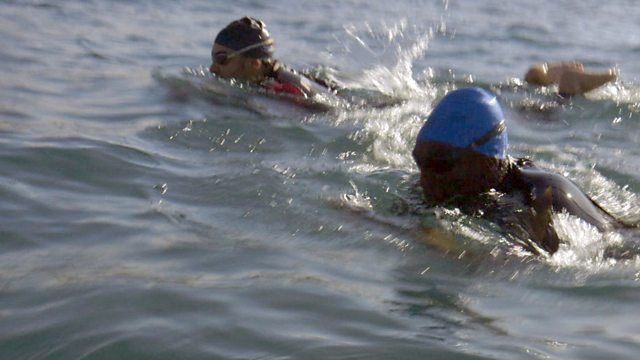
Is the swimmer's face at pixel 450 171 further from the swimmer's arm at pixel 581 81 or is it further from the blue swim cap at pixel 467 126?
the swimmer's arm at pixel 581 81

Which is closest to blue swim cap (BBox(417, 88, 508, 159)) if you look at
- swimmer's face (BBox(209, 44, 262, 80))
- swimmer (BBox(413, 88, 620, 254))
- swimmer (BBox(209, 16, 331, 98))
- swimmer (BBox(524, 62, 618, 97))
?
swimmer (BBox(413, 88, 620, 254))

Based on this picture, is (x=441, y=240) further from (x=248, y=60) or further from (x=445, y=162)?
(x=248, y=60)

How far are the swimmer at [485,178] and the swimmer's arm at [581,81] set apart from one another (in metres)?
3.77

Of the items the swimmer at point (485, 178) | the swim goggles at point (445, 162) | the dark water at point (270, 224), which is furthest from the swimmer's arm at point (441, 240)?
the swim goggles at point (445, 162)

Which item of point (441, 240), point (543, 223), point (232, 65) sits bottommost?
point (232, 65)

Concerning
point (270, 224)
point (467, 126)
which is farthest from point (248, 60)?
point (467, 126)

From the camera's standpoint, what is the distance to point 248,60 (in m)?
9.59

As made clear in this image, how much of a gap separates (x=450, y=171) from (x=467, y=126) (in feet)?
0.80

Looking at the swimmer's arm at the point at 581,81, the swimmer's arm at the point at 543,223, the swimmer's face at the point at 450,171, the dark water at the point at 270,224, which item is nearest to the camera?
the dark water at the point at 270,224

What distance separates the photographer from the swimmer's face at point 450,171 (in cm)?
565

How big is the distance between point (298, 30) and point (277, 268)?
9.17 meters

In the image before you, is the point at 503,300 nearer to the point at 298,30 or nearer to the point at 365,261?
the point at 365,261

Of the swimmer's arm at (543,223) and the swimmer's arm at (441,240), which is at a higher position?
the swimmer's arm at (543,223)

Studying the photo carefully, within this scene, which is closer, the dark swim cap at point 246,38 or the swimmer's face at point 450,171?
the swimmer's face at point 450,171
